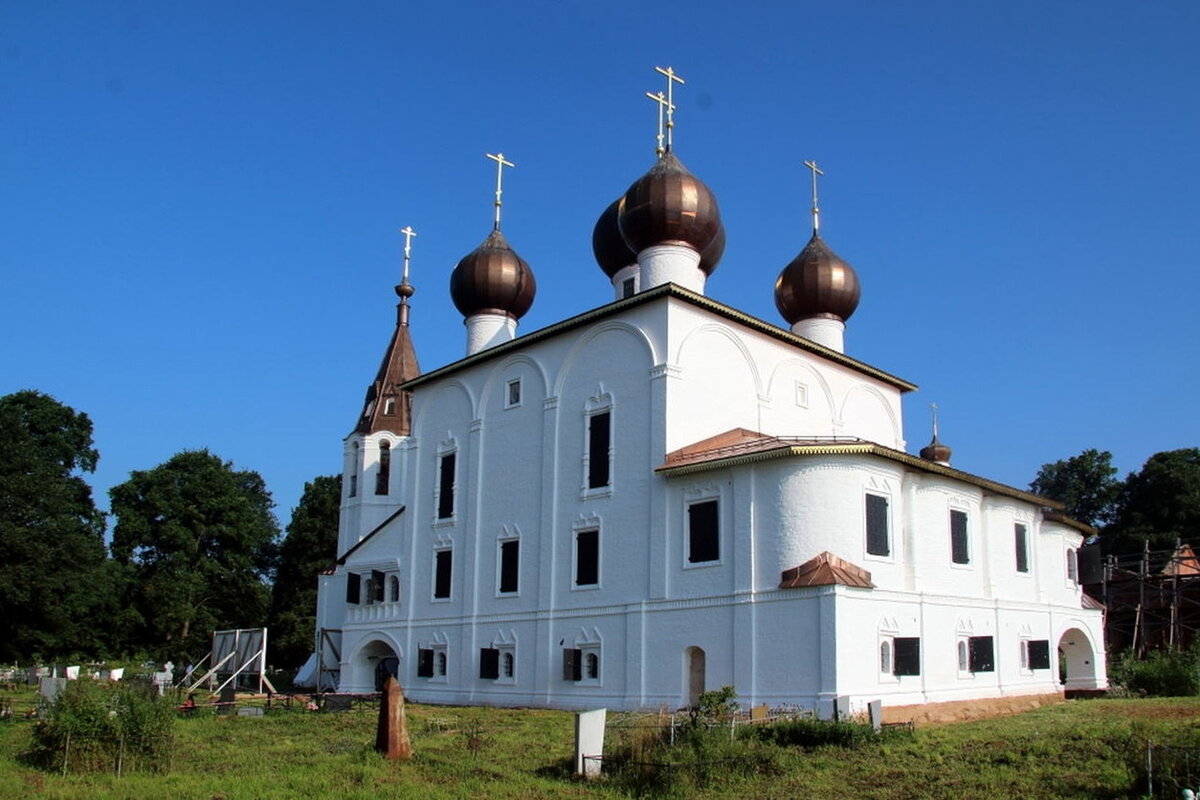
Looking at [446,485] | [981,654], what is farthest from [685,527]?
[446,485]

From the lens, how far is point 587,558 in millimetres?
23156

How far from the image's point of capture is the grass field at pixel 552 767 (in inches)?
453

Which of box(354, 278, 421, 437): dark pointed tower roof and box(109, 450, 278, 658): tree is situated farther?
box(109, 450, 278, 658): tree

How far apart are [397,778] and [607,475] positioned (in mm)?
11117

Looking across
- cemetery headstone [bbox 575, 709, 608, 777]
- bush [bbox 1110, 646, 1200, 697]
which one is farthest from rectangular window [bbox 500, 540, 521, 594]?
bush [bbox 1110, 646, 1200, 697]

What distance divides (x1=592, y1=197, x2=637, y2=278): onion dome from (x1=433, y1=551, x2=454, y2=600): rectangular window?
8134 mm

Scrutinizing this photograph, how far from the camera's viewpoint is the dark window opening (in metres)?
27.3

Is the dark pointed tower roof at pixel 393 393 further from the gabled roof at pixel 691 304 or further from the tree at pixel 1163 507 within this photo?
the tree at pixel 1163 507

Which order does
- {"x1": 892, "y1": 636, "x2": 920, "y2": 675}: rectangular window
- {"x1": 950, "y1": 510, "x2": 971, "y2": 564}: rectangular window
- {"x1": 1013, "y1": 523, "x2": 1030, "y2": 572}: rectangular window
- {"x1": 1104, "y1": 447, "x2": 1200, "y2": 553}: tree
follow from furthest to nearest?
{"x1": 1104, "y1": 447, "x2": 1200, "y2": 553}: tree < {"x1": 1013, "y1": 523, "x2": 1030, "y2": 572}: rectangular window < {"x1": 950, "y1": 510, "x2": 971, "y2": 564}: rectangular window < {"x1": 892, "y1": 636, "x2": 920, "y2": 675}: rectangular window

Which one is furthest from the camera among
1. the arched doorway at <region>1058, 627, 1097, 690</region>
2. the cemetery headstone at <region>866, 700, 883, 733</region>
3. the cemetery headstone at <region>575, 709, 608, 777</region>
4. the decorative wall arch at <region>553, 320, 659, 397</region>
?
the arched doorway at <region>1058, 627, 1097, 690</region>

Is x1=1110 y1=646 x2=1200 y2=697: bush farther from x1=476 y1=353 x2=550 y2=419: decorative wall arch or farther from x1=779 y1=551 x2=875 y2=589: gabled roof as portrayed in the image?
x1=476 y1=353 x2=550 y2=419: decorative wall arch

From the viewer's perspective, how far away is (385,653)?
2981cm

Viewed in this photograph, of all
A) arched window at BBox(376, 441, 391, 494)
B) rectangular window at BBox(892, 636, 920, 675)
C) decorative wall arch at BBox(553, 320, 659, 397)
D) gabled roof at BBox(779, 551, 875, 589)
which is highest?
decorative wall arch at BBox(553, 320, 659, 397)

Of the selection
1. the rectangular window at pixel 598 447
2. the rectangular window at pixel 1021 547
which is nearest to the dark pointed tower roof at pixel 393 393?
the rectangular window at pixel 598 447
